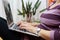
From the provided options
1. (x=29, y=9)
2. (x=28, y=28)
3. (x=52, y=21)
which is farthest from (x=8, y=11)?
(x=29, y=9)

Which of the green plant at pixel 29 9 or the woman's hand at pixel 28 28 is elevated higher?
the woman's hand at pixel 28 28

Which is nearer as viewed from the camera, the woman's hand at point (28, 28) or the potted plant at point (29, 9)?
the woman's hand at point (28, 28)

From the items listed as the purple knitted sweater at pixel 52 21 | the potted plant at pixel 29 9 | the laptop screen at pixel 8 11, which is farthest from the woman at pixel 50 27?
the potted plant at pixel 29 9

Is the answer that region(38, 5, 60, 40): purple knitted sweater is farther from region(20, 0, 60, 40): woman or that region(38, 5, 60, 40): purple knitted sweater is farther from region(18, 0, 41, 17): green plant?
region(18, 0, 41, 17): green plant

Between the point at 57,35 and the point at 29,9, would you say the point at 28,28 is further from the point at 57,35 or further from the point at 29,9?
the point at 29,9

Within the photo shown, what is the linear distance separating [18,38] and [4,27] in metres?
0.13

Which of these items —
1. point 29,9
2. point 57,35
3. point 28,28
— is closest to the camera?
point 57,35

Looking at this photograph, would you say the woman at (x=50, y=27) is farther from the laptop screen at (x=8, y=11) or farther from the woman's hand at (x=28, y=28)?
the laptop screen at (x=8, y=11)

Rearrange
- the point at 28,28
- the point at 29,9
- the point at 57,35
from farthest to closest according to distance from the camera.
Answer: the point at 29,9, the point at 28,28, the point at 57,35

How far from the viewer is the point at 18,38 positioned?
37.4 inches

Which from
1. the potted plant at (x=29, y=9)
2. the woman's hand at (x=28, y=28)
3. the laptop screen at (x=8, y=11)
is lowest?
the potted plant at (x=29, y=9)

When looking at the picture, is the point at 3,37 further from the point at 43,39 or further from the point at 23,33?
the point at 43,39

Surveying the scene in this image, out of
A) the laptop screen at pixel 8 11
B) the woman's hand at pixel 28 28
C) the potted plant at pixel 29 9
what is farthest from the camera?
the potted plant at pixel 29 9

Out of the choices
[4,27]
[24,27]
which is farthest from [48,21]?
[4,27]
